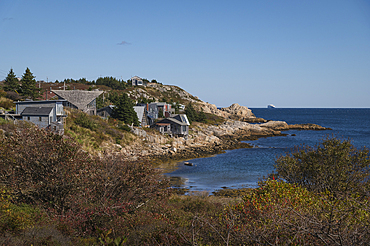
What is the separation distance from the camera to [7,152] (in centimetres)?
1299

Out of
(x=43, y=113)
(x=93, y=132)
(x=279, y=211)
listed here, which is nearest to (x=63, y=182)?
(x=279, y=211)

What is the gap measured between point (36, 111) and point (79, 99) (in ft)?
61.7

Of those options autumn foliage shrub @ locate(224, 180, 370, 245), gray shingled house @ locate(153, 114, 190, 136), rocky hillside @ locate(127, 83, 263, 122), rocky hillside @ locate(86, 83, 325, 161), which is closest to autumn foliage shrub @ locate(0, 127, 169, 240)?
autumn foliage shrub @ locate(224, 180, 370, 245)

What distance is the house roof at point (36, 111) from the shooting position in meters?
38.1

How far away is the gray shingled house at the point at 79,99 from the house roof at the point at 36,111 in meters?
16.8

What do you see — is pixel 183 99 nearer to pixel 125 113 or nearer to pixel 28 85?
pixel 125 113

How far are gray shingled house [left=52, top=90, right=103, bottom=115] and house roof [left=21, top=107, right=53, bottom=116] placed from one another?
1680 centimetres

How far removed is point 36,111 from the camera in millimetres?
38594

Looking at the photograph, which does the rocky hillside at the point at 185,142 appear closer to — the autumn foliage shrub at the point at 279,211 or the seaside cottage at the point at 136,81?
the autumn foliage shrub at the point at 279,211

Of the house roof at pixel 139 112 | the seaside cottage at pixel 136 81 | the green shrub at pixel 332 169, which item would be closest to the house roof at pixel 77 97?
the house roof at pixel 139 112

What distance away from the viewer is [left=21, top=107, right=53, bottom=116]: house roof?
125 feet

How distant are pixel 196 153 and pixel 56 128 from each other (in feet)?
83.7

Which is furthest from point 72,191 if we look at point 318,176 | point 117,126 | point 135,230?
point 117,126

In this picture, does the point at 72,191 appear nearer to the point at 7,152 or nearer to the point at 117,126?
the point at 7,152
